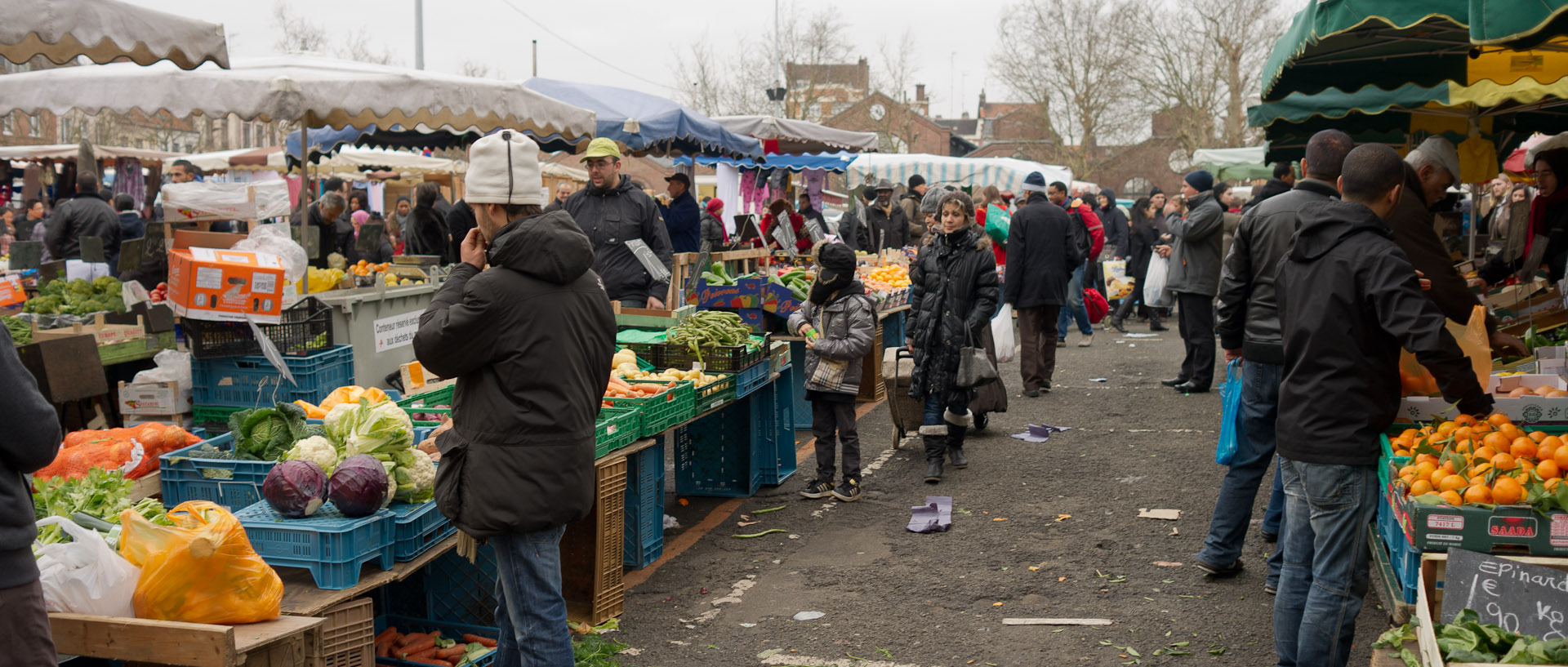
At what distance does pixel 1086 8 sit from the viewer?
5288cm

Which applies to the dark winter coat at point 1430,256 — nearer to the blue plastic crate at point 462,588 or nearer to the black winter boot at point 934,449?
the black winter boot at point 934,449

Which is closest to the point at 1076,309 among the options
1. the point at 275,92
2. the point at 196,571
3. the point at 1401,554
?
the point at 275,92

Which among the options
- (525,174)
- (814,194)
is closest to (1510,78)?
(525,174)

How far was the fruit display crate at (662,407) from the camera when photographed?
223 inches

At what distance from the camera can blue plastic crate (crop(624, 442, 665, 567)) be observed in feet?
19.0

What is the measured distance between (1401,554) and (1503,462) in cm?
48

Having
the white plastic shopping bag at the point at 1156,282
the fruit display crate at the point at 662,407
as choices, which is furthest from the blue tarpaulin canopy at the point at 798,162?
the fruit display crate at the point at 662,407

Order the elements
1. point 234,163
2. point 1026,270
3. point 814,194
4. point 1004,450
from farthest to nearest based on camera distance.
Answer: point 234,163 < point 814,194 < point 1026,270 < point 1004,450

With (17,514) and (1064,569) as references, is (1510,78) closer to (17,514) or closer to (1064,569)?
(1064,569)

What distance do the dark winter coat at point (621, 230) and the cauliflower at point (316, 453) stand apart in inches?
168

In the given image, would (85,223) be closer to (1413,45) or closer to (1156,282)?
(1156,282)

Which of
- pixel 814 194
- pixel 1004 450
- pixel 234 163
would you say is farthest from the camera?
pixel 234 163

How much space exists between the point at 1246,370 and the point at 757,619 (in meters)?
2.56

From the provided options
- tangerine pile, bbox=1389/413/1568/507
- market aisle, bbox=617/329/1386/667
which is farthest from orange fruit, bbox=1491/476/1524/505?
market aisle, bbox=617/329/1386/667
